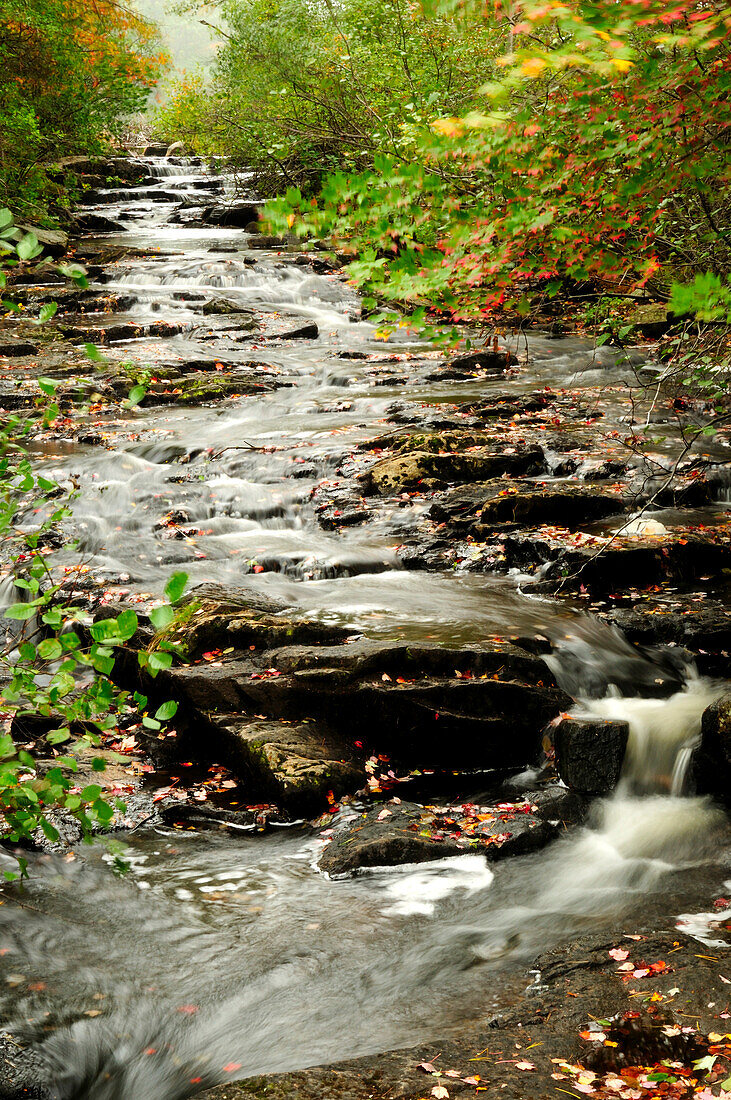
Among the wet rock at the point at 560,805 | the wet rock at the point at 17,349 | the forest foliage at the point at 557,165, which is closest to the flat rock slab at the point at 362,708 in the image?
the wet rock at the point at 560,805

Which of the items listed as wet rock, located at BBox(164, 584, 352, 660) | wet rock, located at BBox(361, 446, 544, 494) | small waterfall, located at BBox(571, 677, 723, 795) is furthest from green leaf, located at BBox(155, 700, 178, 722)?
wet rock, located at BBox(361, 446, 544, 494)

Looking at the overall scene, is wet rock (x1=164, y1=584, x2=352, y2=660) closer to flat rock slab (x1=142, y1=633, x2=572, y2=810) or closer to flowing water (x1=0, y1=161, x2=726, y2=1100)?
flat rock slab (x1=142, y1=633, x2=572, y2=810)

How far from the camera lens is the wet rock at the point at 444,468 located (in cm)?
1022

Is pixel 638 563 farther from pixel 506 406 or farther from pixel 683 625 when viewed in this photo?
pixel 506 406

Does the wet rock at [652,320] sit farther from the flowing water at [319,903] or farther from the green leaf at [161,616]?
the green leaf at [161,616]

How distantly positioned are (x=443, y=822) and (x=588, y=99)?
13.9 ft

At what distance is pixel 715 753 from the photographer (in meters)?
5.55

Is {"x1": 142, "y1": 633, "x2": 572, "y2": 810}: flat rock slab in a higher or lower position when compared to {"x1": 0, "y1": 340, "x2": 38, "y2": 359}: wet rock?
lower

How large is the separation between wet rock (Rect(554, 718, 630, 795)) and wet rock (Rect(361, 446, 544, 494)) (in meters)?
4.89

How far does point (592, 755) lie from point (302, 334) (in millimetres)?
13992

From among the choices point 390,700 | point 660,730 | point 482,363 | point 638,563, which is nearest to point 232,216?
point 482,363

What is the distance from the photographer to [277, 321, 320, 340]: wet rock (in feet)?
58.7

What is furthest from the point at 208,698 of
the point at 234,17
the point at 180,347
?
the point at 234,17

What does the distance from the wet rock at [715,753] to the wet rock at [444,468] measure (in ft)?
16.6
